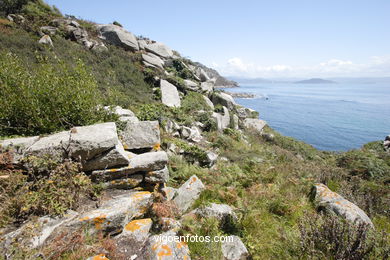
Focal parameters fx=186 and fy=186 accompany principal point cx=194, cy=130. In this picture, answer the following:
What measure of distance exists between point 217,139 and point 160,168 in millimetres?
7406

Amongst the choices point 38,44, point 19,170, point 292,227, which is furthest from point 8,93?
point 38,44

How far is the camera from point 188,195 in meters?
4.98

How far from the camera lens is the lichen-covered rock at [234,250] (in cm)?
342

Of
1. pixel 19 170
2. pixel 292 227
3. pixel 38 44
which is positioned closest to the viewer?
pixel 19 170

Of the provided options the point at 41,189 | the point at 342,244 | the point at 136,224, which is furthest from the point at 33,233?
the point at 342,244

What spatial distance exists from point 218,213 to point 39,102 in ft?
17.5

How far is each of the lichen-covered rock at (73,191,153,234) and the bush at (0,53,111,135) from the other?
267 cm

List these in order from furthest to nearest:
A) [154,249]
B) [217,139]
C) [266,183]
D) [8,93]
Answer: [217,139] → [266,183] → [8,93] → [154,249]

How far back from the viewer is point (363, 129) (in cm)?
2828

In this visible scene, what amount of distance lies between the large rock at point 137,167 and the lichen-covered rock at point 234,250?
7.58 ft

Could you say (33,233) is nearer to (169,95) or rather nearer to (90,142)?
(90,142)

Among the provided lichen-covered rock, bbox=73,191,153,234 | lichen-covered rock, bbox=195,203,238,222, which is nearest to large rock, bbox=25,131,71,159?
lichen-covered rock, bbox=73,191,153,234

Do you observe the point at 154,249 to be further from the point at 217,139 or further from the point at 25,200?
the point at 217,139

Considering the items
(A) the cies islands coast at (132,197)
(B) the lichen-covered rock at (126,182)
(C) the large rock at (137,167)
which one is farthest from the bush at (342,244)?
(B) the lichen-covered rock at (126,182)
